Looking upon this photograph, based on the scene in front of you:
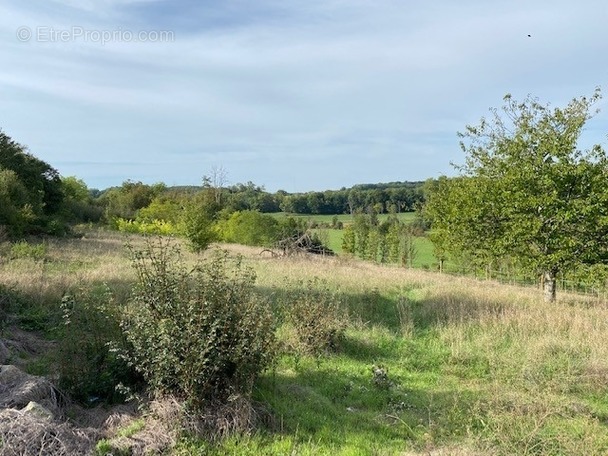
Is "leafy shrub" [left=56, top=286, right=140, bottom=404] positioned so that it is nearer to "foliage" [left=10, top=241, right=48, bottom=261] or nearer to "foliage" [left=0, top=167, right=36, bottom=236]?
"foliage" [left=10, top=241, right=48, bottom=261]

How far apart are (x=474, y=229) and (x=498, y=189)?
4.84ft

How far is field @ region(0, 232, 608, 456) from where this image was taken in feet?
14.9

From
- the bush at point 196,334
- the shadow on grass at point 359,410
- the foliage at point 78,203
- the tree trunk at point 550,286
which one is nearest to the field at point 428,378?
the shadow on grass at point 359,410

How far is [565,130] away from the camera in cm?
1350

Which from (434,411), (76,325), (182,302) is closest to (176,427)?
(182,302)

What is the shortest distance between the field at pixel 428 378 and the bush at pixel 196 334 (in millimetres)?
577

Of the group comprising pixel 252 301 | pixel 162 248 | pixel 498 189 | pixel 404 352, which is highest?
pixel 498 189

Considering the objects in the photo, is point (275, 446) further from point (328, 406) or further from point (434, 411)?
point (434, 411)

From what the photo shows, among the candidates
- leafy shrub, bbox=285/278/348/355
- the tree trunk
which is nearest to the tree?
the tree trunk

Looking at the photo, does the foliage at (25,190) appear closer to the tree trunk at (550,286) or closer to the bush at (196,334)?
the bush at (196,334)

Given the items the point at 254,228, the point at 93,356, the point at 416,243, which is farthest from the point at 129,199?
the point at 93,356

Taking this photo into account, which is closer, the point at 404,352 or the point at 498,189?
the point at 404,352

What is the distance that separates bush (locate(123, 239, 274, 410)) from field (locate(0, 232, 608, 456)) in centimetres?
58

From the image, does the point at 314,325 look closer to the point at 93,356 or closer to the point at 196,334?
the point at 196,334
